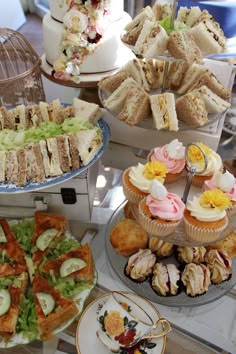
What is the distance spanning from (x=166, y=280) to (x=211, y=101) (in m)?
0.59

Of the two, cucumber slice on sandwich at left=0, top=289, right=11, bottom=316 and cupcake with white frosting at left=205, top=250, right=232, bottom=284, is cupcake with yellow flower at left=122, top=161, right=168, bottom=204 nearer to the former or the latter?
cupcake with white frosting at left=205, top=250, right=232, bottom=284

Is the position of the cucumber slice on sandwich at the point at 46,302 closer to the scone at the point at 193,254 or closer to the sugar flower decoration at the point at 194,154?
the scone at the point at 193,254

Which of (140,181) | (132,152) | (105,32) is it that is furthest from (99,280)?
(105,32)

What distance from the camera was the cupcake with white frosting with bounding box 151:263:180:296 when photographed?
99 cm

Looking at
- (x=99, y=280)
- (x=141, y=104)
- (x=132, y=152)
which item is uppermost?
(x=141, y=104)

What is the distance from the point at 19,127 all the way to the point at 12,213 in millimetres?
306

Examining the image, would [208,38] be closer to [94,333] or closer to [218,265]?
[218,265]

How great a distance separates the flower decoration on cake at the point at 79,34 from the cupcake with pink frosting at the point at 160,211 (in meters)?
0.76

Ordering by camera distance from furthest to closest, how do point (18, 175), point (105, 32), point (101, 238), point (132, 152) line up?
point (105, 32), point (132, 152), point (101, 238), point (18, 175)

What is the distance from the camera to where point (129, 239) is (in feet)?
3.52

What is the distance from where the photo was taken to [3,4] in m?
3.73

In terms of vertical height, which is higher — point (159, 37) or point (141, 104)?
point (159, 37)

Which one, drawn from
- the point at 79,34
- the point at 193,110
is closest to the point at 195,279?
the point at 193,110

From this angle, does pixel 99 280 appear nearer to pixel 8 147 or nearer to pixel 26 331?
pixel 26 331
